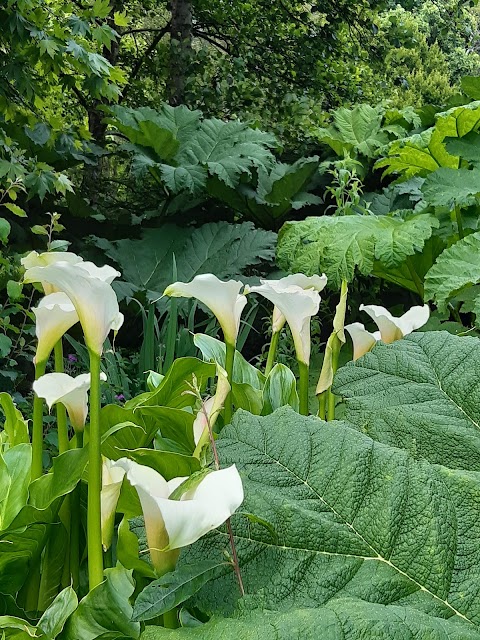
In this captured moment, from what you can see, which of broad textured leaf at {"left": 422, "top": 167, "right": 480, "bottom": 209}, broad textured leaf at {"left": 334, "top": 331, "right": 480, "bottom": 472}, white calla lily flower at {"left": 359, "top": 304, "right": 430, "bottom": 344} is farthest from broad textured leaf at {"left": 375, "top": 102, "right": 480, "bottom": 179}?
broad textured leaf at {"left": 334, "top": 331, "right": 480, "bottom": 472}

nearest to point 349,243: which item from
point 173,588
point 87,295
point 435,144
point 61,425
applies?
point 435,144

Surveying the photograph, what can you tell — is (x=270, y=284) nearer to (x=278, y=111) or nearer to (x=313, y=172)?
(x=313, y=172)

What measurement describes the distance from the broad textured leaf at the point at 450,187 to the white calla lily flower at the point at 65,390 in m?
1.45

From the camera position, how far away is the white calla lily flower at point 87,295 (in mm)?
567

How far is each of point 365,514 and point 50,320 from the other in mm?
388

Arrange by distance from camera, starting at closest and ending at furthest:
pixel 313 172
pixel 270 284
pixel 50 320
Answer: pixel 50 320
pixel 270 284
pixel 313 172

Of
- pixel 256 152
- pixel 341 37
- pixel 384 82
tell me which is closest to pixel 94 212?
pixel 256 152

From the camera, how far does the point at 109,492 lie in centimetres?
61

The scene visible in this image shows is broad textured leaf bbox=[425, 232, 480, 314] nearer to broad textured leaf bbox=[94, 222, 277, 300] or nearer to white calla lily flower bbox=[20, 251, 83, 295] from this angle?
broad textured leaf bbox=[94, 222, 277, 300]

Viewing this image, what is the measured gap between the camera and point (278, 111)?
4.35 metres

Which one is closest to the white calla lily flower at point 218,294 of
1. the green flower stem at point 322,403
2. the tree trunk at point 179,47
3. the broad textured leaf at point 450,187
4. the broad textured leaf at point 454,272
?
the green flower stem at point 322,403

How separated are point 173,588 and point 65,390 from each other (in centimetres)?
29

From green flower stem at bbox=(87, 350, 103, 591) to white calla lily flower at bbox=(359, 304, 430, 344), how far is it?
17.1 inches

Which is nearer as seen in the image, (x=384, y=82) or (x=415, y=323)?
A: (x=415, y=323)
